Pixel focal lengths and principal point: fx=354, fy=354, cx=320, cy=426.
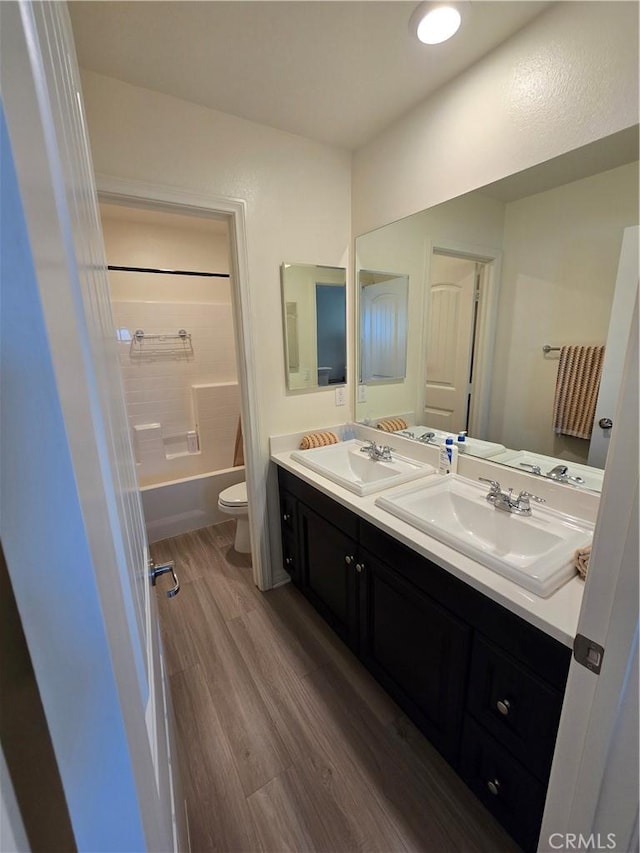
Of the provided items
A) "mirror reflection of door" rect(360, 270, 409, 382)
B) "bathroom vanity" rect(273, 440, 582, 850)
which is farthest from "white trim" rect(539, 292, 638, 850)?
"mirror reflection of door" rect(360, 270, 409, 382)

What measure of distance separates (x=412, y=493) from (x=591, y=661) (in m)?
0.81

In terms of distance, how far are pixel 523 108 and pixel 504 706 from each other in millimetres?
1851

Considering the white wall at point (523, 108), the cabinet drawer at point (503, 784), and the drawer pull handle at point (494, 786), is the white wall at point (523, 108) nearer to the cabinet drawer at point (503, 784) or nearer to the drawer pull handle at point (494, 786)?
the cabinet drawer at point (503, 784)

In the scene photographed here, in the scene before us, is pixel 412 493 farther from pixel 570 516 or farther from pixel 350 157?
pixel 350 157

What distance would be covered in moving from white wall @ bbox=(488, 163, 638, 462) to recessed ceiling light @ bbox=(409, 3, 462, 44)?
0.57m

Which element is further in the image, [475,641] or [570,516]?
[570,516]

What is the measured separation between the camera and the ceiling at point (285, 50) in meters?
1.09

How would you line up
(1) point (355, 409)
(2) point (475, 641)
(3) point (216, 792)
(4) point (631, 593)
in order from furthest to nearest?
(1) point (355, 409) < (3) point (216, 792) < (2) point (475, 641) < (4) point (631, 593)

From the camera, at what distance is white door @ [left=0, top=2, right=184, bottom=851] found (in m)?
0.25

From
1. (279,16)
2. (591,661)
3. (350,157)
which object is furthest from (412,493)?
(350,157)

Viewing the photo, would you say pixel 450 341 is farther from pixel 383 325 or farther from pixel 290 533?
pixel 290 533

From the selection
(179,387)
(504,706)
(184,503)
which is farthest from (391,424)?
(179,387)

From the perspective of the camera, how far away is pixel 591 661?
2.10 ft

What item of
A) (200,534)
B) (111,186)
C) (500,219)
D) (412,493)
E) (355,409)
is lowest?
(200,534)
